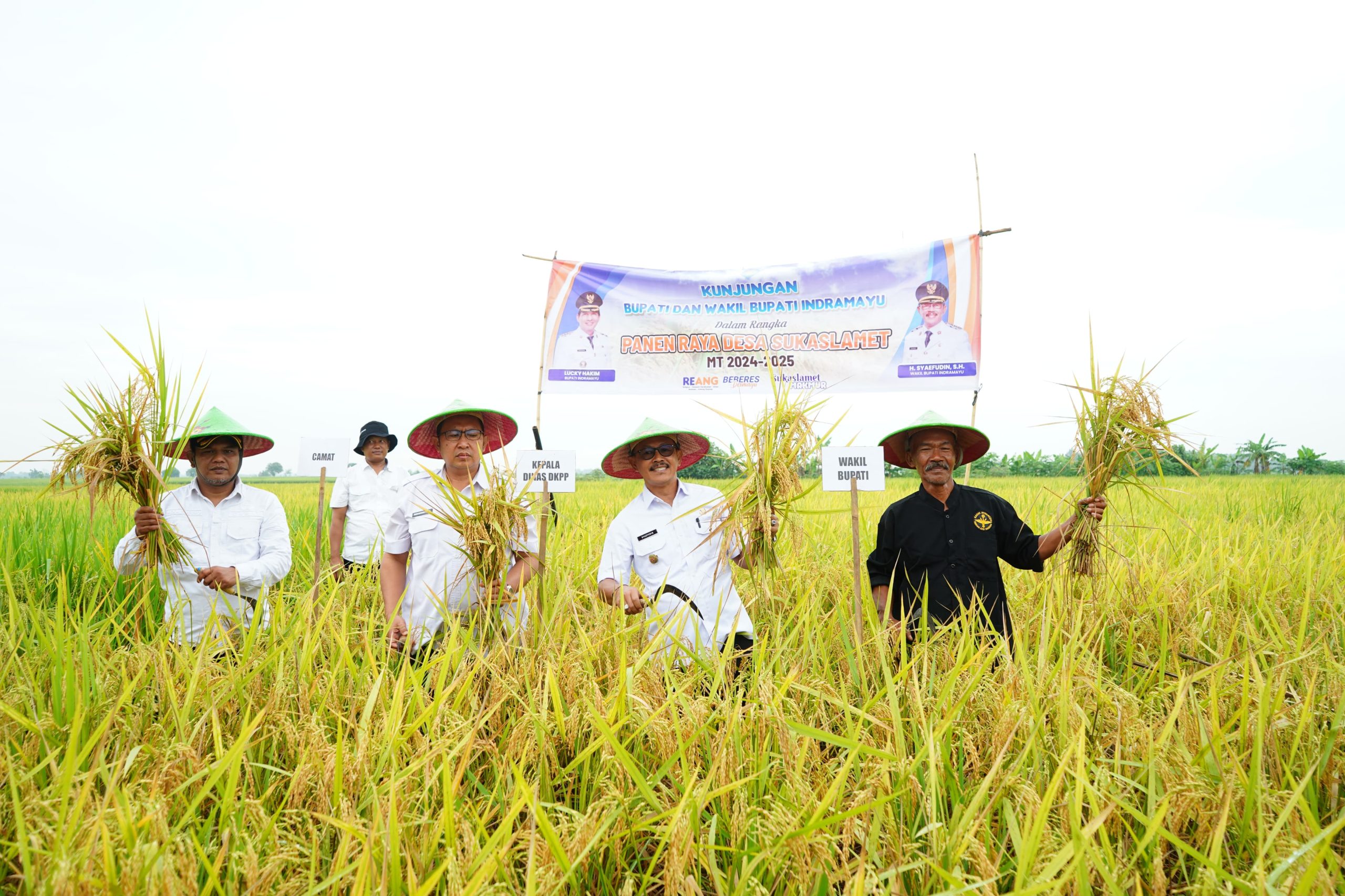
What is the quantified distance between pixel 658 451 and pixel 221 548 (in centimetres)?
208

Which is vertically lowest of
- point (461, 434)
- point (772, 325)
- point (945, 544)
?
point (945, 544)

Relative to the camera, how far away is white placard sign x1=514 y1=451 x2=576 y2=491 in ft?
9.53

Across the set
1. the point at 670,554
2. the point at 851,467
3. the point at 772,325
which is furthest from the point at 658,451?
the point at 772,325

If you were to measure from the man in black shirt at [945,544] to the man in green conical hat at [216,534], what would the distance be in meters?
2.75

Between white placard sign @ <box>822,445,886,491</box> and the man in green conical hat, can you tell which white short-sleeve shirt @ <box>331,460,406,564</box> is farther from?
white placard sign @ <box>822,445,886,491</box>

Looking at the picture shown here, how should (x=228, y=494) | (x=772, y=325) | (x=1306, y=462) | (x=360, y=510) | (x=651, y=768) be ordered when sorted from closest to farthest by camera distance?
(x=651, y=768) < (x=228, y=494) < (x=360, y=510) < (x=772, y=325) < (x=1306, y=462)

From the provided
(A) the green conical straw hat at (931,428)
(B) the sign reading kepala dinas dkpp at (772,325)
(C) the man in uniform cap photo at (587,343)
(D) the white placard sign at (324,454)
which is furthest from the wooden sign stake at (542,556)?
(C) the man in uniform cap photo at (587,343)

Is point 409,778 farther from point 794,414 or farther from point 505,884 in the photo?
point 794,414

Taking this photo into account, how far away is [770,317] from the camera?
7.30 metres

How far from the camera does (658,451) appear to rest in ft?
10.4

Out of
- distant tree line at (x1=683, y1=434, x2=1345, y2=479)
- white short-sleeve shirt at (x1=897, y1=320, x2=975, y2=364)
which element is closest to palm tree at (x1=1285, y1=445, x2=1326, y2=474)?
distant tree line at (x1=683, y1=434, x2=1345, y2=479)

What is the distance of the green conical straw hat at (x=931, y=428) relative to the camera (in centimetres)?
325

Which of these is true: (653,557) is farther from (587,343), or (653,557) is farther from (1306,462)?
(1306,462)

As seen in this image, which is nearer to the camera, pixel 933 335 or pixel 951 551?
pixel 951 551
